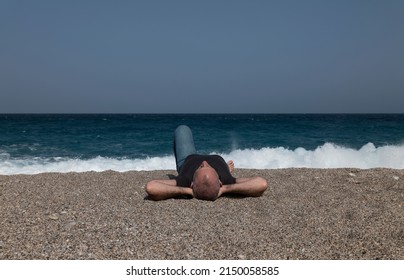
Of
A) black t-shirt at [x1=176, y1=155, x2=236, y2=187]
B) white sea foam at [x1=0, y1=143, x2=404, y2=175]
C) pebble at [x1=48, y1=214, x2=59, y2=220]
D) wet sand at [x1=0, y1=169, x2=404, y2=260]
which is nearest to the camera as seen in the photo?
wet sand at [x1=0, y1=169, x2=404, y2=260]

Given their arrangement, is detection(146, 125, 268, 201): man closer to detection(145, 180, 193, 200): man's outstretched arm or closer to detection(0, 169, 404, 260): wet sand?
detection(145, 180, 193, 200): man's outstretched arm

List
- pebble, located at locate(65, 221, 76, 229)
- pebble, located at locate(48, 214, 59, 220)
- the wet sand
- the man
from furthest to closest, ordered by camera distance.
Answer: the man → pebble, located at locate(48, 214, 59, 220) → pebble, located at locate(65, 221, 76, 229) → the wet sand

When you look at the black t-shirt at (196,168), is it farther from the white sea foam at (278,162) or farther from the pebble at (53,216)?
the white sea foam at (278,162)

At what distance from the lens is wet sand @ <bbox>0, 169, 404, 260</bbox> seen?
10.0ft

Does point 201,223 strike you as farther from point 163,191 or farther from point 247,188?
point 247,188

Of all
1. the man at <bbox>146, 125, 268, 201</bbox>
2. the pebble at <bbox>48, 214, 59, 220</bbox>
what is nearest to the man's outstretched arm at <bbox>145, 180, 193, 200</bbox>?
the man at <bbox>146, 125, 268, 201</bbox>

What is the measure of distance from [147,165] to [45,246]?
29.4 feet

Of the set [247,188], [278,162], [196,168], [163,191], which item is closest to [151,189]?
[163,191]

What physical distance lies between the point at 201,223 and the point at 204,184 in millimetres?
914

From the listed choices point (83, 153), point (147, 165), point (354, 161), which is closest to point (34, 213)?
point (147, 165)

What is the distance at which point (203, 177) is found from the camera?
465 centimetres

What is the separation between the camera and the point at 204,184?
4648 millimetres

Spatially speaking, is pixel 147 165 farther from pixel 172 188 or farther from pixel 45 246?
pixel 45 246

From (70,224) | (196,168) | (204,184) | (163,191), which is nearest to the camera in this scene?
(70,224)
